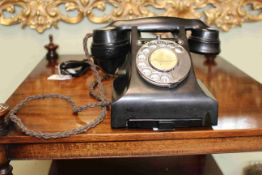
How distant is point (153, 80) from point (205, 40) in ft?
0.61

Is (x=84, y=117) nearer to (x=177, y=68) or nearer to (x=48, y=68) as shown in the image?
(x=177, y=68)

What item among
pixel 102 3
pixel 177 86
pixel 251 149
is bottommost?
pixel 251 149

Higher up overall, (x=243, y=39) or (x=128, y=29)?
(x=128, y=29)

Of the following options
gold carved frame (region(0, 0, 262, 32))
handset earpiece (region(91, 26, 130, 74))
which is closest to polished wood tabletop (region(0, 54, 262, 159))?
handset earpiece (region(91, 26, 130, 74))

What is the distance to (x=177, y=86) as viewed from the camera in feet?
1.72

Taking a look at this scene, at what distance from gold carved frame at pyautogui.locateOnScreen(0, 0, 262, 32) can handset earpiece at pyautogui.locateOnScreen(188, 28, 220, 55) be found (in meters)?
0.34

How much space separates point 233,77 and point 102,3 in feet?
1.48

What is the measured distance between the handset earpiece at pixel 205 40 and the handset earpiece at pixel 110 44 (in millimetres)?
144

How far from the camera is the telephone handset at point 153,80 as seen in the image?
0.50 metres

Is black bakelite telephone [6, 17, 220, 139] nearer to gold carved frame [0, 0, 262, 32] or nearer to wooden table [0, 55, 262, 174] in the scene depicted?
wooden table [0, 55, 262, 174]

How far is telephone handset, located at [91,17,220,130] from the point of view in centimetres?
50

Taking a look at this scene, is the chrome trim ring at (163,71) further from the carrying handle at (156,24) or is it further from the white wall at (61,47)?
the white wall at (61,47)

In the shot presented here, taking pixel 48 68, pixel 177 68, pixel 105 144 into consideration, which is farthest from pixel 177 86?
pixel 48 68

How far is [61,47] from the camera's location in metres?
1.00
